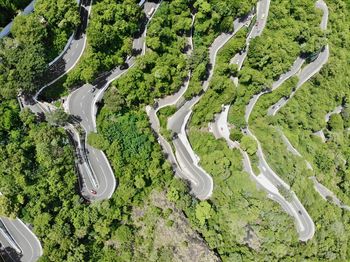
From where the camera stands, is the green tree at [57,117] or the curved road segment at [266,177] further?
the curved road segment at [266,177]

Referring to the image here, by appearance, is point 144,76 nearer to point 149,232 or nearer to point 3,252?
point 149,232

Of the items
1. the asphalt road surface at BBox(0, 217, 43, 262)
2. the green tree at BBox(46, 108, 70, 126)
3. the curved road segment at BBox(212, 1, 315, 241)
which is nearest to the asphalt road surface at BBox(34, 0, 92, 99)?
the green tree at BBox(46, 108, 70, 126)

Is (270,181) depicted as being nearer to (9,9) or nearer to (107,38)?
(107,38)

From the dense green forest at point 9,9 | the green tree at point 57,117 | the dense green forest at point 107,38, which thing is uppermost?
the dense green forest at point 9,9

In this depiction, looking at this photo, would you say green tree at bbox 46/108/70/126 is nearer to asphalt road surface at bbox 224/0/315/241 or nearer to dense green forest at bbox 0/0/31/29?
dense green forest at bbox 0/0/31/29

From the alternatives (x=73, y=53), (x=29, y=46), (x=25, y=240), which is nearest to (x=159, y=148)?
(x=73, y=53)

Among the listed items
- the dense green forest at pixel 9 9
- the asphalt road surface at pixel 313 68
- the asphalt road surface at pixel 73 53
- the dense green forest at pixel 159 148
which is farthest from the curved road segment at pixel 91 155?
the asphalt road surface at pixel 313 68

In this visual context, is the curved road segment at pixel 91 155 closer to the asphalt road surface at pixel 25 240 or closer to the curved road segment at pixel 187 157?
the asphalt road surface at pixel 25 240

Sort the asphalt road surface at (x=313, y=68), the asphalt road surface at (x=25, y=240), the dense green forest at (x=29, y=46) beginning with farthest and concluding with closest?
the asphalt road surface at (x=313, y=68)
the asphalt road surface at (x=25, y=240)
the dense green forest at (x=29, y=46)
